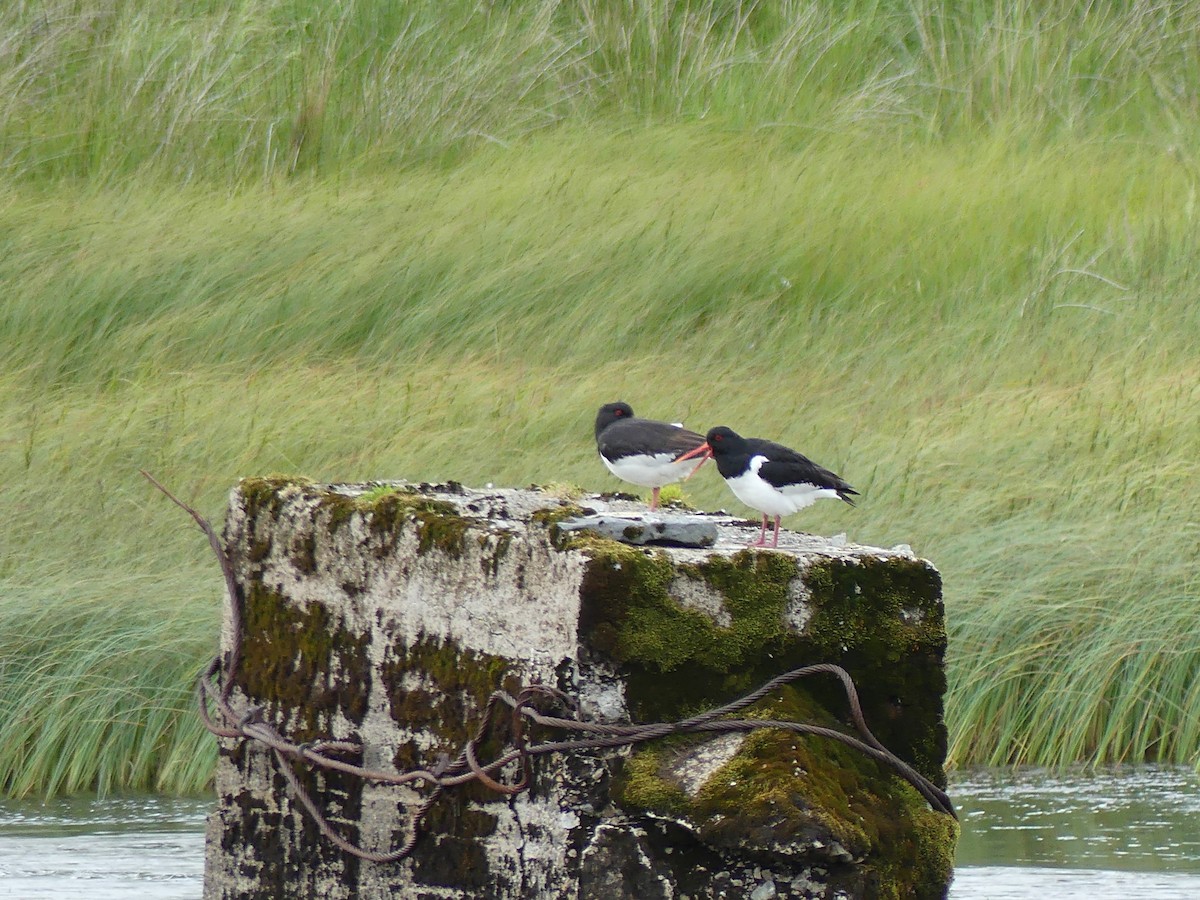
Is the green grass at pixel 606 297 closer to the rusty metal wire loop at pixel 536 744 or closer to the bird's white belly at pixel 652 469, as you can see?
the bird's white belly at pixel 652 469

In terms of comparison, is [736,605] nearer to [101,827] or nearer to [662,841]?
[662,841]

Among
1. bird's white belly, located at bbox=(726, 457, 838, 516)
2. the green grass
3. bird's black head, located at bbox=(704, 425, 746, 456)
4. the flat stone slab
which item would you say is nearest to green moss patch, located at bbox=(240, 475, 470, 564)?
the flat stone slab

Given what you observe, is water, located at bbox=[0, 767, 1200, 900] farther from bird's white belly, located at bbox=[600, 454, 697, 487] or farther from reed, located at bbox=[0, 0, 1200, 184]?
reed, located at bbox=[0, 0, 1200, 184]

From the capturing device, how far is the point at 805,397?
11688 mm

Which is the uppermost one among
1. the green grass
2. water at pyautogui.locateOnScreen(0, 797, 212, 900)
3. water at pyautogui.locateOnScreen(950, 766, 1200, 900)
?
the green grass

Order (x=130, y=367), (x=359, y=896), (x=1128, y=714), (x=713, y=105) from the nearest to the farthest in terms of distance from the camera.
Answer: (x=359, y=896)
(x=1128, y=714)
(x=130, y=367)
(x=713, y=105)

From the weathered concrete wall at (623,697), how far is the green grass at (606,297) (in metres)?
3.64

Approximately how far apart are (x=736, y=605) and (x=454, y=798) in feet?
2.08

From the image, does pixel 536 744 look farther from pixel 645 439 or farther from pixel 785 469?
pixel 645 439

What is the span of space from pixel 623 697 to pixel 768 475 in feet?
5.46

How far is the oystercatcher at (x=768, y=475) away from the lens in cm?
495

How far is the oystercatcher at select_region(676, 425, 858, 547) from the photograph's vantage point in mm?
4949

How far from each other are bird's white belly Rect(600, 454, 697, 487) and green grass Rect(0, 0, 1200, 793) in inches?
76.6

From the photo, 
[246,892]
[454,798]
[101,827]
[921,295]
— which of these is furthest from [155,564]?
[921,295]
